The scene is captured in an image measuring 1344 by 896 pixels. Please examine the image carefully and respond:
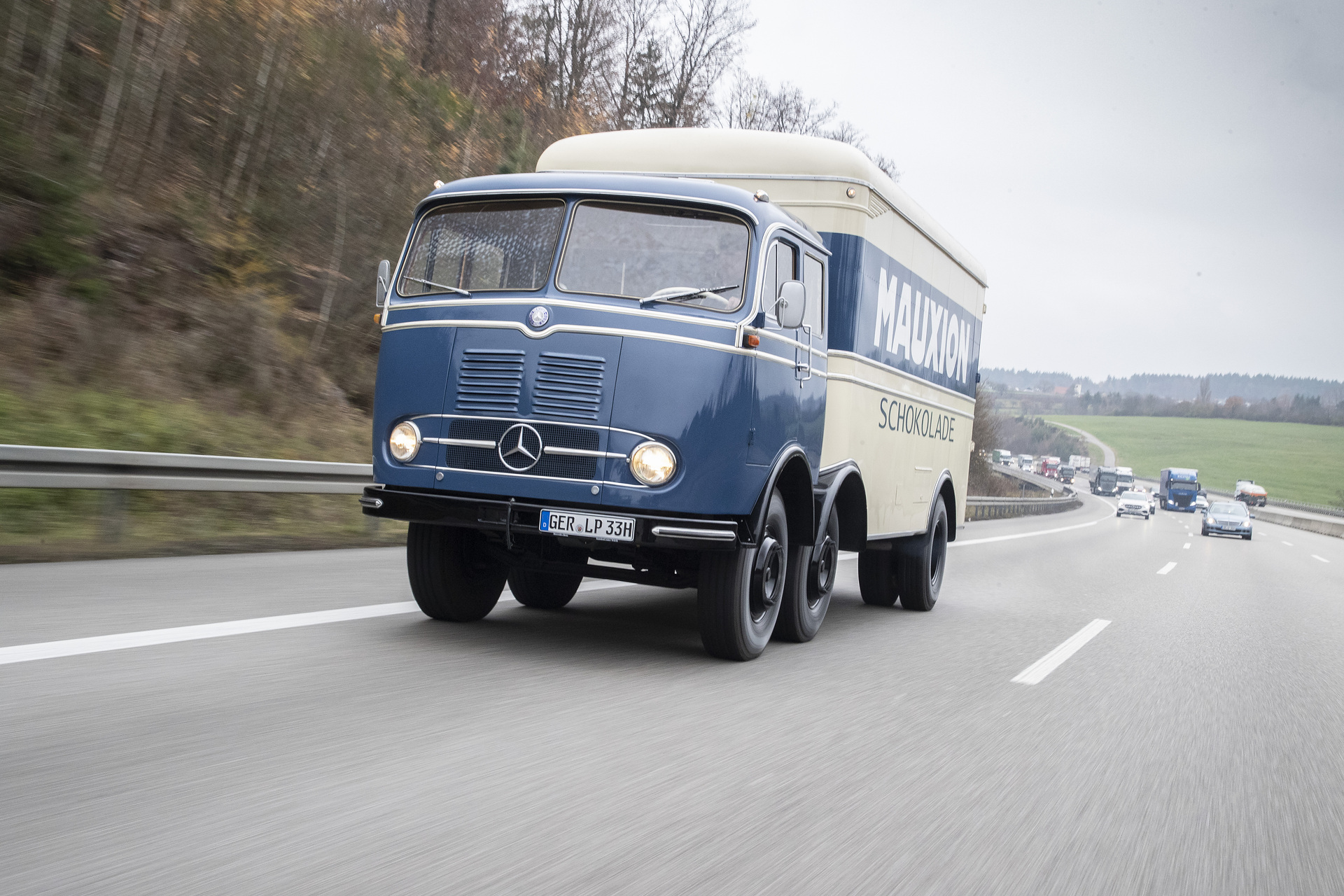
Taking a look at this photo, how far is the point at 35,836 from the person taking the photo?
10.1 ft

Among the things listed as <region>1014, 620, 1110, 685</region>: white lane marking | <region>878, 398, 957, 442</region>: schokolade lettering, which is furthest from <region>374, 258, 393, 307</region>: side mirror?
<region>1014, 620, 1110, 685</region>: white lane marking

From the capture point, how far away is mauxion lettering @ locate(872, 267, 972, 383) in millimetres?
8609

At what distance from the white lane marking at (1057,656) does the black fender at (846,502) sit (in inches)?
57.5

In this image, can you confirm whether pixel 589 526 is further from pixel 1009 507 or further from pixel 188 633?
pixel 1009 507

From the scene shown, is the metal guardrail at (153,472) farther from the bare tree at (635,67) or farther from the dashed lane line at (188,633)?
the bare tree at (635,67)

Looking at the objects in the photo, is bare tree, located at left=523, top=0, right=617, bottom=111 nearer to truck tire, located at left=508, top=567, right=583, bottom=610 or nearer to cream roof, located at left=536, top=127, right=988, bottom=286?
cream roof, located at left=536, top=127, right=988, bottom=286

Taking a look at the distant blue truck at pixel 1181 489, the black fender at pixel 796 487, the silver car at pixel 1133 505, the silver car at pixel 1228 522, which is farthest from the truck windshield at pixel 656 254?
the distant blue truck at pixel 1181 489

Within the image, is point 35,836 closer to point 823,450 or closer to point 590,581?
point 823,450

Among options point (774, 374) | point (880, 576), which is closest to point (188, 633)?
point (774, 374)

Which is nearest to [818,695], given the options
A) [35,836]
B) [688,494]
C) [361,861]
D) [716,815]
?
[688,494]

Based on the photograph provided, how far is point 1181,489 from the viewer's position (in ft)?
265

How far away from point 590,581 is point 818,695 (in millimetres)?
4777

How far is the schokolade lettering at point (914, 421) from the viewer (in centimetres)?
876

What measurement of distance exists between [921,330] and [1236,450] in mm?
144405
